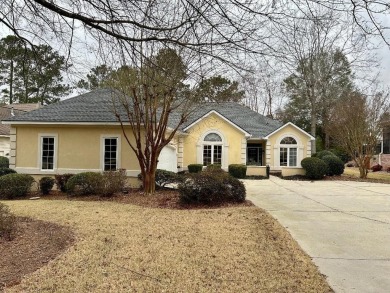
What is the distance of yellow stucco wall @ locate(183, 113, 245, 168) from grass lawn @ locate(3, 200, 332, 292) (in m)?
15.7

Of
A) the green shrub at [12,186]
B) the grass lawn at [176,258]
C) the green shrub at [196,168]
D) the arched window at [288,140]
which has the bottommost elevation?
the grass lawn at [176,258]

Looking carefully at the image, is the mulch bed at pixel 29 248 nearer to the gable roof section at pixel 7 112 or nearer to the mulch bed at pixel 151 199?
the mulch bed at pixel 151 199

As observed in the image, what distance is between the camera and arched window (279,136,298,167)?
25750 mm

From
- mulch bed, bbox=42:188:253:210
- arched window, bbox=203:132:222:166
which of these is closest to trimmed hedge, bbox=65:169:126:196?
mulch bed, bbox=42:188:253:210

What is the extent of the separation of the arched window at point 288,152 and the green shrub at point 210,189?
1544cm

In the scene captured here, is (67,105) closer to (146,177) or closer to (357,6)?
(146,177)

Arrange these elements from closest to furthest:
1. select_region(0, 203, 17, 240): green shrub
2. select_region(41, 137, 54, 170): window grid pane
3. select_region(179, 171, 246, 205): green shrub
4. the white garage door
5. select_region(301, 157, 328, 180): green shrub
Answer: select_region(0, 203, 17, 240): green shrub < select_region(179, 171, 246, 205): green shrub < select_region(41, 137, 54, 170): window grid pane < the white garage door < select_region(301, 157, 328, 180): green shrub

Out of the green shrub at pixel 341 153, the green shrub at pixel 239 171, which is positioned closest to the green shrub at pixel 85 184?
the green shrub at pixel 239 171

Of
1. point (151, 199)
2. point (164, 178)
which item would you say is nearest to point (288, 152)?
point (164, 178)

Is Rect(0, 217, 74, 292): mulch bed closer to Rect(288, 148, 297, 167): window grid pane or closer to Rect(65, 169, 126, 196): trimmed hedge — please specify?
Rect(65, 169, 126, 196): trimmed hedge

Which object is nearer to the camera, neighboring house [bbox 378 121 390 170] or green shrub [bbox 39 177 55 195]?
green shrub [bbox 39 177 55 195]

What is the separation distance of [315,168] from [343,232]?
14767 millimetres

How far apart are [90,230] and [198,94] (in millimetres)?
5939

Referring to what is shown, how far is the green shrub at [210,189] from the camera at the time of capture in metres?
10.6
